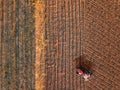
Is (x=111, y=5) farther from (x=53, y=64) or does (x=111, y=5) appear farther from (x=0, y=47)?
(x=0, y=47)

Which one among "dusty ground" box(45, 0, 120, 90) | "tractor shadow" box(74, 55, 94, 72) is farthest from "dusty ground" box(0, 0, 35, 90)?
"tractor shadow" box(74, 55, 94, 72)

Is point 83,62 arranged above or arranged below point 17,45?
below

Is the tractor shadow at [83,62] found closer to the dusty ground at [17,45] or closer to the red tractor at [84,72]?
the red tractor at [84,72]

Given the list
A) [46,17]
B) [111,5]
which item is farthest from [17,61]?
[111,5]

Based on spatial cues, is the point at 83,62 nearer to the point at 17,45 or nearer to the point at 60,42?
the point at 60,42

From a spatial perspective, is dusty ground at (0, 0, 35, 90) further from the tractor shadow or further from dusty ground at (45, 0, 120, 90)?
the tractor shadow

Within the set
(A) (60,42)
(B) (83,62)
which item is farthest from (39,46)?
(B) (83,62)
